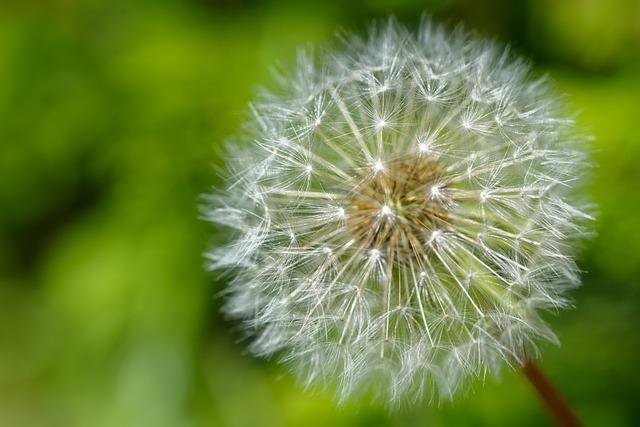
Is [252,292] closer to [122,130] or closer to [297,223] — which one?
[297,223]

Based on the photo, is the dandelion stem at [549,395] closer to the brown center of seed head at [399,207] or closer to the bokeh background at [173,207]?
the brown center of seed head at [399,207]

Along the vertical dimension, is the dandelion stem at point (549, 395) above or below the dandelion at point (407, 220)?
below

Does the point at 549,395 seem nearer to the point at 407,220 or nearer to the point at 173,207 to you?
the point at 407,220

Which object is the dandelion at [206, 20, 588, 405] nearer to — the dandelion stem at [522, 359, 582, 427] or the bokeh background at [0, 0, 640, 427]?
the dandelion stem at [522, 359, 582, 427]

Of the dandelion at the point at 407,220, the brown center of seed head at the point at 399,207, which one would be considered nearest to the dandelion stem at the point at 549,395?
the dandelion at the point at 407,220

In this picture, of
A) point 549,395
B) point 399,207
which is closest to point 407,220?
point 399,207

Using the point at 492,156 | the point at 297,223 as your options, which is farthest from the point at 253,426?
the point at 492,156
